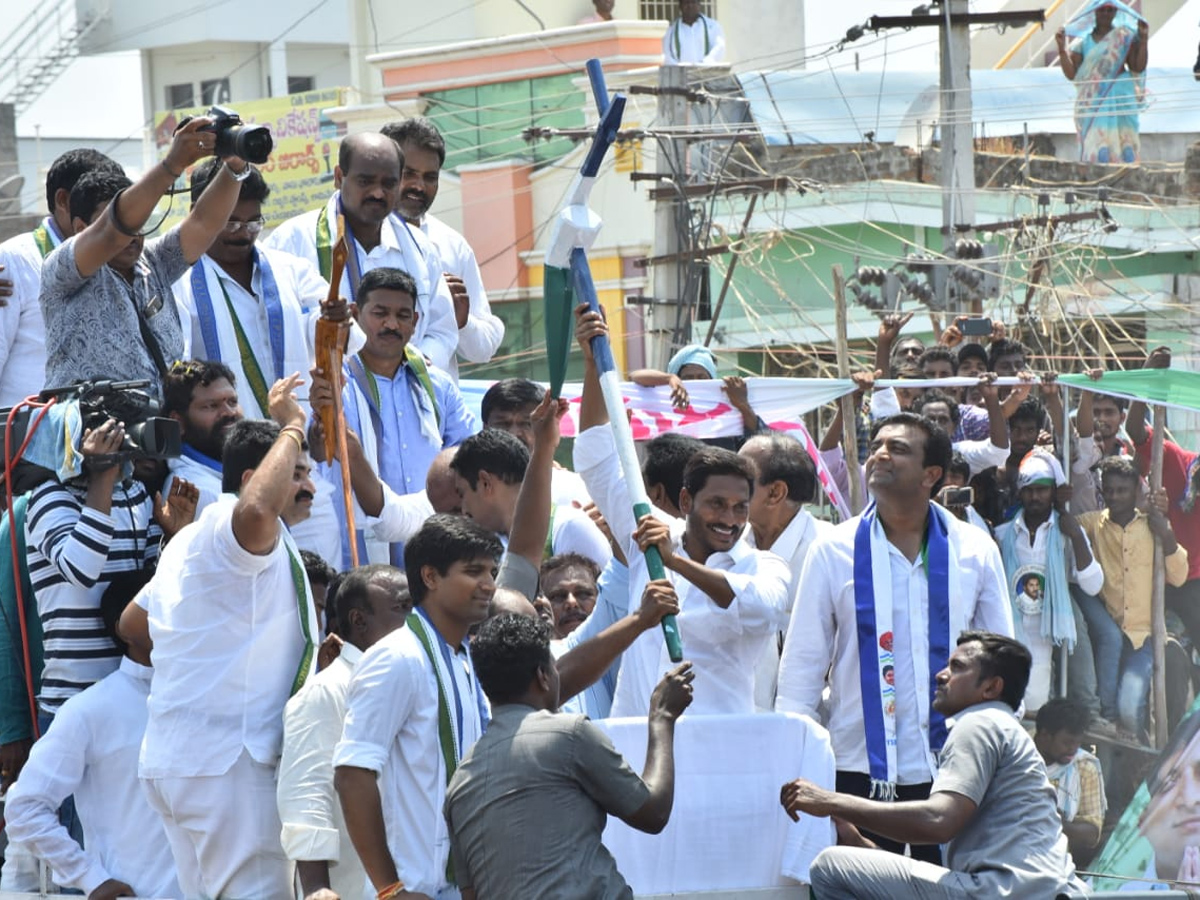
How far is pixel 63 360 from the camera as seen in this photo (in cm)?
662

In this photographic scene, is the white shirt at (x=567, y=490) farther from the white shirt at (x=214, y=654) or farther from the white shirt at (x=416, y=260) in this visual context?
the white shirt at (x=214, y=654)

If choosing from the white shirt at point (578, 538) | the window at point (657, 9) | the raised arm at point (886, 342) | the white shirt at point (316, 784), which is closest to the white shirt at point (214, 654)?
the white shirt at point (316, 784)

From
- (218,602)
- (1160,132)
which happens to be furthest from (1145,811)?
(1160,132)

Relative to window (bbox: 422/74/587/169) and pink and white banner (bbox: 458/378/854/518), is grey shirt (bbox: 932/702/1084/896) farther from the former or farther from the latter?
window (bbox: 422/74/587/169)

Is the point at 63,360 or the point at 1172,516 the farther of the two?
the point at 1172,516

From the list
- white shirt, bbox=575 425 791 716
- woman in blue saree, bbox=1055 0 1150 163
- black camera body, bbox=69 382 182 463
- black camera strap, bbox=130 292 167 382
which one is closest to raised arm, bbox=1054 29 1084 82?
woman in blue saree, bbox=1055 0 1150 163

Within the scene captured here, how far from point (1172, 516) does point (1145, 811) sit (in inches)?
64.9

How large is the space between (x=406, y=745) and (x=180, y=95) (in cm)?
3791

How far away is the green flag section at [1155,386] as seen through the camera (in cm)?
898

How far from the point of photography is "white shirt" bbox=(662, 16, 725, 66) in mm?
22094

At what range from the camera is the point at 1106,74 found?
20500 millimetres

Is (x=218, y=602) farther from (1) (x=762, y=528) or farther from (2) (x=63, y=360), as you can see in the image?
(1) (x=762, y=528)

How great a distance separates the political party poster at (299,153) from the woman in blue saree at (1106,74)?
32.8ft

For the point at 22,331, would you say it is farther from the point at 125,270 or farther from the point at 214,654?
the point at 214,654
